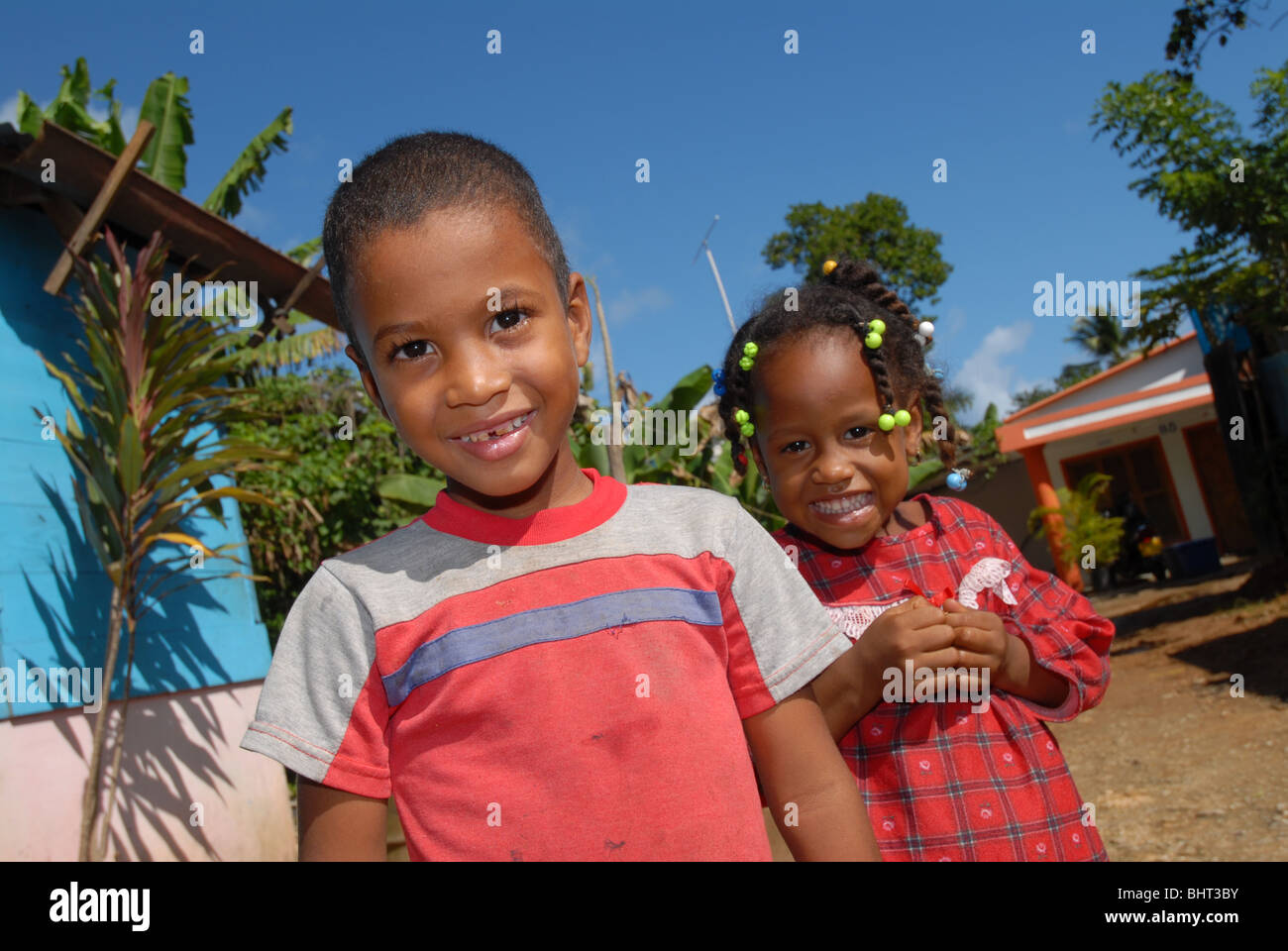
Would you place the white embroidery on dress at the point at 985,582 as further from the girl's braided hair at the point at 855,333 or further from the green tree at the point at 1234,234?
the green tree at the point at 1234,234

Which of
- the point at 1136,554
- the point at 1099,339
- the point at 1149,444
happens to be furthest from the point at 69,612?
the point at 1099,339

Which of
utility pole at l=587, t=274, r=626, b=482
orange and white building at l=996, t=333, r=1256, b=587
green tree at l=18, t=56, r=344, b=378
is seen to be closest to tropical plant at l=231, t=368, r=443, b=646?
green tree at l=18, t=56, r=344, b=378

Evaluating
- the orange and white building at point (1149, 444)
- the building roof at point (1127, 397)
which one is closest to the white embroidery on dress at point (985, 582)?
the orange and white building at point (1149, 444)

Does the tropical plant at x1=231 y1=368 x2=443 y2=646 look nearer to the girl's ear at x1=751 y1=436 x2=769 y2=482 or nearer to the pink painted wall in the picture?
A: the pink painted wall

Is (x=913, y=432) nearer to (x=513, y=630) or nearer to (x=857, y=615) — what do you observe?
(x=857, y=615)

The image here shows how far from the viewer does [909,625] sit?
61.7 inches

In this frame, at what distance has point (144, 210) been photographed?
5.58m

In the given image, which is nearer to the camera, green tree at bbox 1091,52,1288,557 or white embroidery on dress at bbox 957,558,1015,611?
white embroidery on dress at bbox 957,558,1015,611

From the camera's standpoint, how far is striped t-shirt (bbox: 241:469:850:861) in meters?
1.16

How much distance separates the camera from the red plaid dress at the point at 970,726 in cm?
167

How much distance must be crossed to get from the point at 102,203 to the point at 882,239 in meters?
21.4

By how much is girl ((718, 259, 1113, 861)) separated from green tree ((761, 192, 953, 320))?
2234 cm
